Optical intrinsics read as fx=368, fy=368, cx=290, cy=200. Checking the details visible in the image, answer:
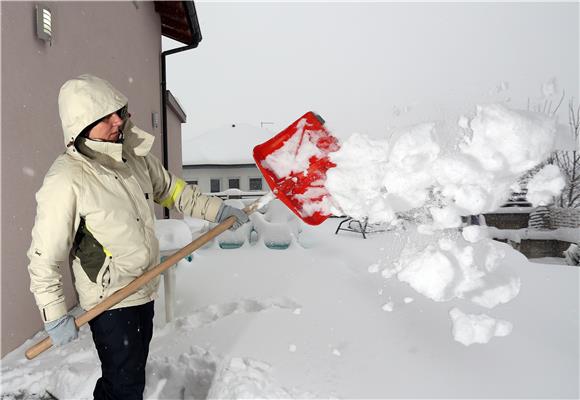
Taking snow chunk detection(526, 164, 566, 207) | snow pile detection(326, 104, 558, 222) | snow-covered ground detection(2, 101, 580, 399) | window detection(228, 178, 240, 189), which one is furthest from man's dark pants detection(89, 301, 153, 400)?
window detection(228, 178, 240, 189)

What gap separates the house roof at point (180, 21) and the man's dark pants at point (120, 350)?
6.09 m

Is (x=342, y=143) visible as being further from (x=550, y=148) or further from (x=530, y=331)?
(x=530, y=331)

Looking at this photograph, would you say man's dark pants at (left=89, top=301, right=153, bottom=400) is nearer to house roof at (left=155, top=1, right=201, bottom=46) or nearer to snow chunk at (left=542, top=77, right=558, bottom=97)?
snow chunk at (left=542, top=77, right=558, bottom=97)

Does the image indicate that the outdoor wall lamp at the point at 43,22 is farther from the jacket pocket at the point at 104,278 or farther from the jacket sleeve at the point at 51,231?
the jacket pocket at the point at 104,278

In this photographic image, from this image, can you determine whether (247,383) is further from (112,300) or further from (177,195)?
(177,195)

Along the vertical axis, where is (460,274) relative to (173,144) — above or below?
above

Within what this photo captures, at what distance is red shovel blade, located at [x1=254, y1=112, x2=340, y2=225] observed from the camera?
89.8 inches

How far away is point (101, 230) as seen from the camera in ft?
5.01

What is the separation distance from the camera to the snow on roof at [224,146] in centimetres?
1761

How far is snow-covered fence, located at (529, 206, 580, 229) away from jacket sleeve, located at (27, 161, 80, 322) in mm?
6778

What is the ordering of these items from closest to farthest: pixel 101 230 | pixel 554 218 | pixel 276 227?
pixel 101 230 < pixel 276 227 < pixel 554 218

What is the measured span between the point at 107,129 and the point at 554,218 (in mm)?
6952

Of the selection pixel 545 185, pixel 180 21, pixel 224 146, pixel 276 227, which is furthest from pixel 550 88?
pixel 224 146

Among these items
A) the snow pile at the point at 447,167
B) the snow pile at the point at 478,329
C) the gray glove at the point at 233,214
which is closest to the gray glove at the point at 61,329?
the gray glove at the point at 233,214
